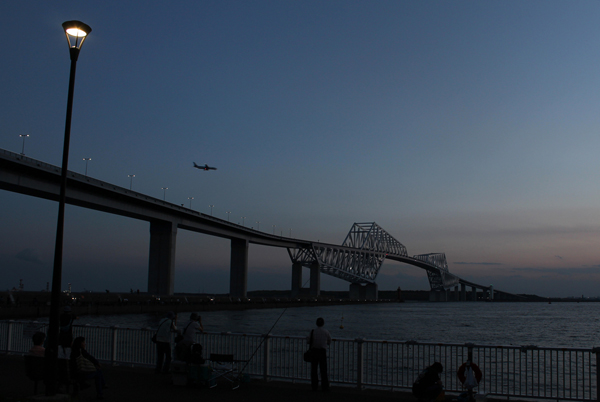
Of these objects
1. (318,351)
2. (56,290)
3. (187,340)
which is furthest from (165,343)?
(318,351)

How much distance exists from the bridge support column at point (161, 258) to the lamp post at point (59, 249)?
63997 millimetres

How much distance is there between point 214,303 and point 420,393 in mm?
77227

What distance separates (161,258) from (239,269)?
28.1m

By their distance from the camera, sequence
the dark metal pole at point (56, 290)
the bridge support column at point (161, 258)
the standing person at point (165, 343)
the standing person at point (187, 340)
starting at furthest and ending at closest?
the bridge support column at point (161, 258) → the standing person at point (165, 343) → the standing person at point (187, 340) → the dark metal pole at point (56, 290)

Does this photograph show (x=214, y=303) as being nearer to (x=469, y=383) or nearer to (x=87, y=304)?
(x=87, y=304)

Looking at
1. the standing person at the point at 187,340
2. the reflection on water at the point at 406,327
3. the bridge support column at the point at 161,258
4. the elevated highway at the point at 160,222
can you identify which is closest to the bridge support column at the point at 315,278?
the elevated highway at the point at 160,222

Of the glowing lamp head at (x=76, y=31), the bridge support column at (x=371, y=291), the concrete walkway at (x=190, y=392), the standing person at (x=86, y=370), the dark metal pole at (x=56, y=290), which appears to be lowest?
the bridge support column at (x=371, y=291)

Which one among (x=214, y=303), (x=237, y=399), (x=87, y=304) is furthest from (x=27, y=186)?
(x=237, y=399)

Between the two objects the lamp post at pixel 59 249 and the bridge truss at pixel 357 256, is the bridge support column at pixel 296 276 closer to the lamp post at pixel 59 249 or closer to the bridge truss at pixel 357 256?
the bridge truss at pixel 357 256

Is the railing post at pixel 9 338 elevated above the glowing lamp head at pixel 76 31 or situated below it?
below

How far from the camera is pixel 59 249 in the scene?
1009cm

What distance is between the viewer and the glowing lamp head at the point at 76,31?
10281 mm

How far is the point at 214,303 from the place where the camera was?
84.2 m

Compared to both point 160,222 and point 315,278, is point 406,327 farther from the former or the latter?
point 315,278
